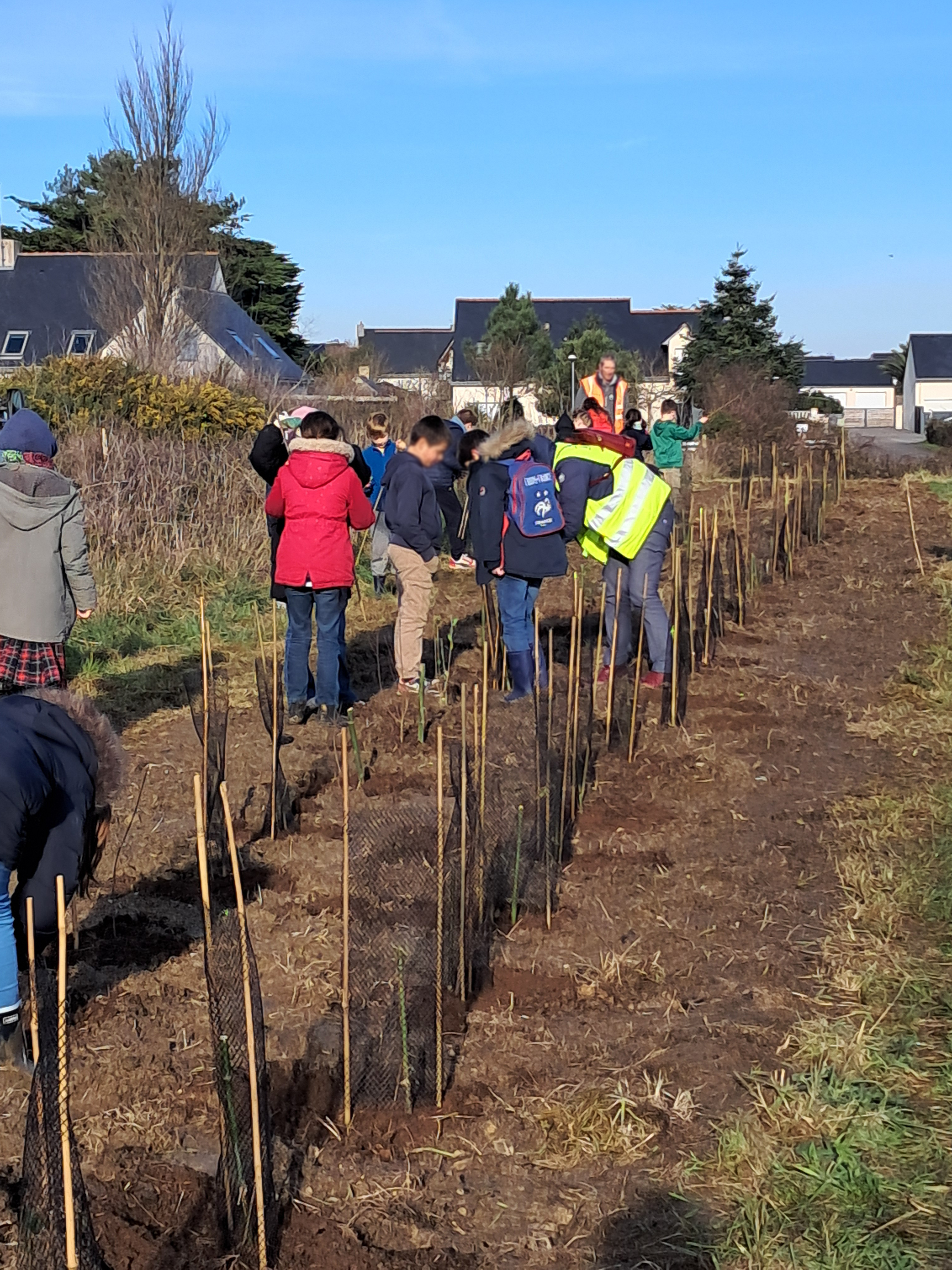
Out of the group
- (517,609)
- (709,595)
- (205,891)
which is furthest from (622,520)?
(205,891)

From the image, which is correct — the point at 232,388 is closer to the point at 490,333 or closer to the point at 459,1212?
Result: the point at 459,1212

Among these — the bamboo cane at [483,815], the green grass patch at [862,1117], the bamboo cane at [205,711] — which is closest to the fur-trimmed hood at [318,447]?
the bamboo cane at [205,711]

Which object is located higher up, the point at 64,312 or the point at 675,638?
the point at 64,312

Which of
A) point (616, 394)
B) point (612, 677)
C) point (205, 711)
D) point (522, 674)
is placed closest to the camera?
point (205, 711)

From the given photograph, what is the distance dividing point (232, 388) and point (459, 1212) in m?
11.8

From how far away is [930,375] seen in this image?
173ft

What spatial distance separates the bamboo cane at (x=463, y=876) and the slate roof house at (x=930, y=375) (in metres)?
52.3

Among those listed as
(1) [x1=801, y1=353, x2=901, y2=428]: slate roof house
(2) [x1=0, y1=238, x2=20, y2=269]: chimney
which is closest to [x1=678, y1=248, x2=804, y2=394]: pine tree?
(2) [x1=0, y1=238, x2=20, y2=269]: chimney

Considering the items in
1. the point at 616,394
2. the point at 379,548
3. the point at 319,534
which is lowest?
the point at 379,548

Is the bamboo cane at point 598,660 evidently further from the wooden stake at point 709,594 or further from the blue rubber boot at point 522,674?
the wooden stake at point 709,594

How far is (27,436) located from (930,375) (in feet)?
174

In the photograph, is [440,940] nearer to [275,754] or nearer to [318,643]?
[275,754]

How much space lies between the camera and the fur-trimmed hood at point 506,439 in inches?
219

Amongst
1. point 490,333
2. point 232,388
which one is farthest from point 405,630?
point 490,333
